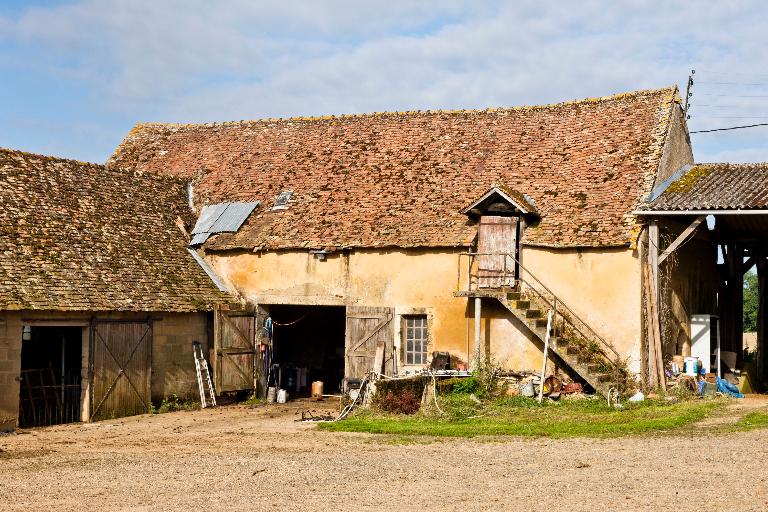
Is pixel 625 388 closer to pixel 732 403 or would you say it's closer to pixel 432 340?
pixel 732 403

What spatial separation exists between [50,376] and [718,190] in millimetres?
16044

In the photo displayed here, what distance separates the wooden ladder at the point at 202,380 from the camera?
78.0 ft

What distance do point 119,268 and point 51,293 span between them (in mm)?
2672

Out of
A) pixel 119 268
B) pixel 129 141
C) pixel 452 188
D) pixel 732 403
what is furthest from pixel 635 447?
pixel 129 141

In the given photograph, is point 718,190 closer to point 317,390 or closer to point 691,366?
point 691,366

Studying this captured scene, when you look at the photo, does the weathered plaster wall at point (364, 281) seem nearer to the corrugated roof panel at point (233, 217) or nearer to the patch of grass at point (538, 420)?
the corrugated roof panel at point (233, 217)

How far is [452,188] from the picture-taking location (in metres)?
25.1

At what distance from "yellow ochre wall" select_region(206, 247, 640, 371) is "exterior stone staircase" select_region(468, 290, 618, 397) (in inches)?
20.9

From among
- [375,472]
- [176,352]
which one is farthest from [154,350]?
[375,472]

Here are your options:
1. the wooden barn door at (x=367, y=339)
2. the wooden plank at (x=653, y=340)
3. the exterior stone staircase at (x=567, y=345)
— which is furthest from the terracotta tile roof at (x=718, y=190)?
the wooden barn door at (x=367, y=339)

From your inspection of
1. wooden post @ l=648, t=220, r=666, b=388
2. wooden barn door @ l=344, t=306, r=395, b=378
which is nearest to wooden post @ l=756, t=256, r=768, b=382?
wooden post @ l=648, t=220, r=666, b=388

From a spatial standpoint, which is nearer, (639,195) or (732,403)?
(732,403)

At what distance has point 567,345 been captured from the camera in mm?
21438

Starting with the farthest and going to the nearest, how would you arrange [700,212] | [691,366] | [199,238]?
[199,238] → [691,366] → [700,212]
